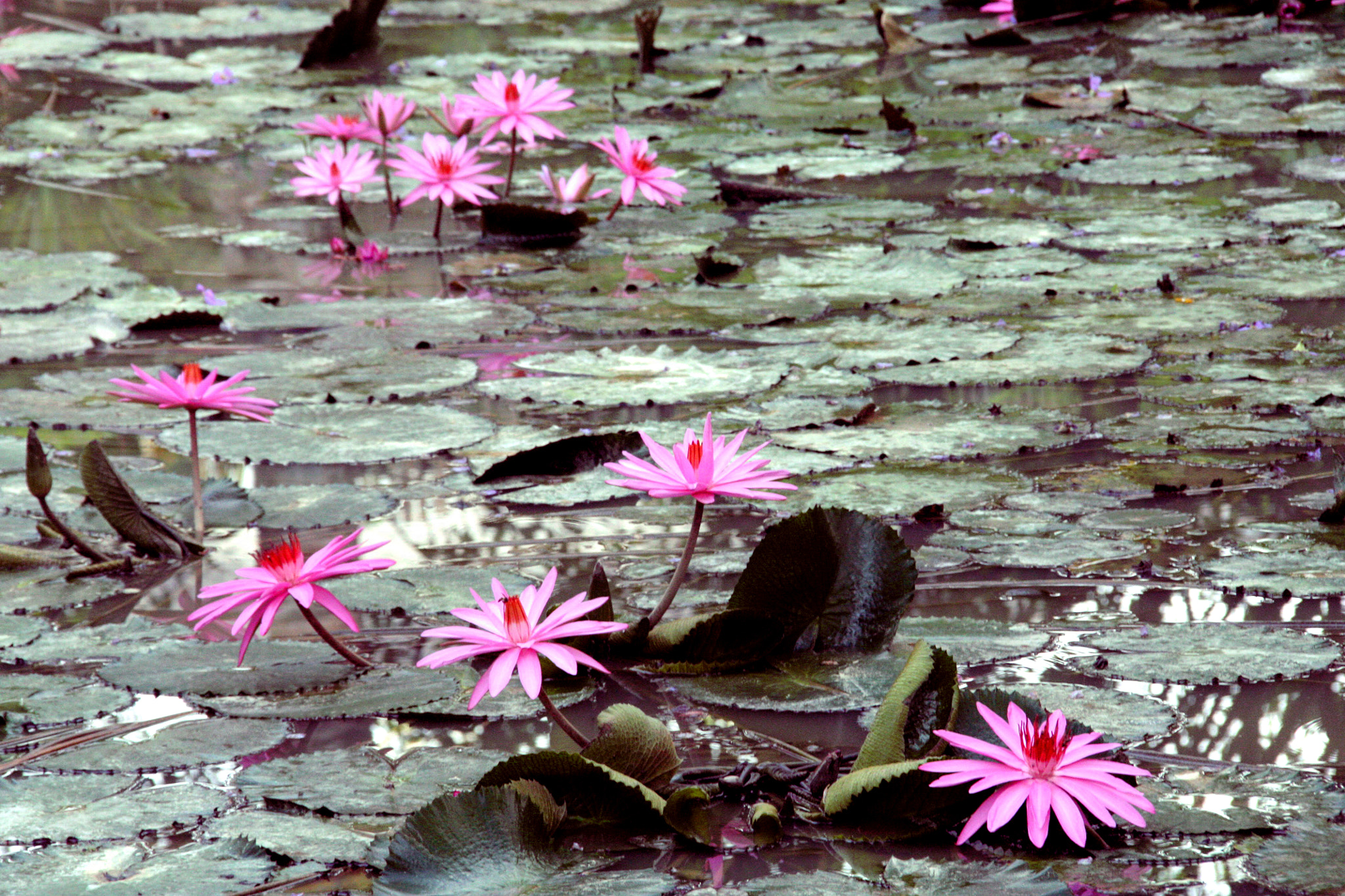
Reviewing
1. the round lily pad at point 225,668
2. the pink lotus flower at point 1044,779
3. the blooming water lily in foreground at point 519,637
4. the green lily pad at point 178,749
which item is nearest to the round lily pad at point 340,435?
the round lily pad at point 225,668

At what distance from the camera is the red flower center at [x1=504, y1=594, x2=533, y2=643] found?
1.22 metres

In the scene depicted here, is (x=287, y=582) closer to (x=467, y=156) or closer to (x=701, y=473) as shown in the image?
(x=701, y=473)

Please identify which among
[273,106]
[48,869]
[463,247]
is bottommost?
[48,869]

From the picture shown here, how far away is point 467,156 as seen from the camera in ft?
11.9

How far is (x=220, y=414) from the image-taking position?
260cm

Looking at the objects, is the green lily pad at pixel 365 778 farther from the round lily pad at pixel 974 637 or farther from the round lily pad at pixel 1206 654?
the round lily pad at pixel 1206 654

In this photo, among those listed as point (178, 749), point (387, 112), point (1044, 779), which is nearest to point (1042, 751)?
point (1044, 779)

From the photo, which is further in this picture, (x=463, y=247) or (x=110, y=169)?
(x=110, y=169)

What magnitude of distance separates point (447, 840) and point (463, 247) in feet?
8.95

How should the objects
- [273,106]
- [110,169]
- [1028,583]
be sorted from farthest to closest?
[273,106], [110,169], [1028,583]

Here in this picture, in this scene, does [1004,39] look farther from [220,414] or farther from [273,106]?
[220,414]

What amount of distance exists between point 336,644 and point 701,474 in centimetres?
43

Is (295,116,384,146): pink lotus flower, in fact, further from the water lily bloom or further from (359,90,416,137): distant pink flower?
the water lily bloom

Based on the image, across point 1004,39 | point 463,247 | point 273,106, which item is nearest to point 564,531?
point 463,247
